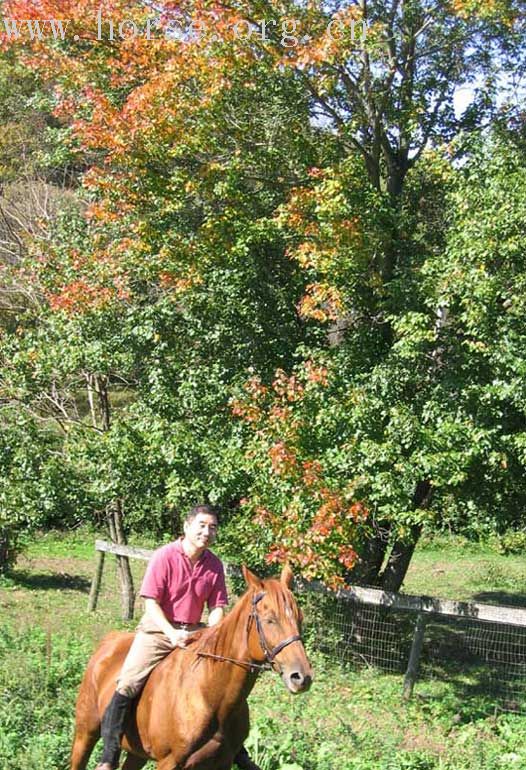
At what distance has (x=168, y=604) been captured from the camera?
6.15 metres

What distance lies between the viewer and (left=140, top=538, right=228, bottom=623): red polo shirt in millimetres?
6000

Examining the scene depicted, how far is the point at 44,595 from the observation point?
17.9 metres

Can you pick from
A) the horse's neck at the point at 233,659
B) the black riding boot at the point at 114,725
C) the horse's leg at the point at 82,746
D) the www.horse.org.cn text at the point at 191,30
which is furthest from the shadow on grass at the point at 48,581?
the horse's neck at the point at 233,659

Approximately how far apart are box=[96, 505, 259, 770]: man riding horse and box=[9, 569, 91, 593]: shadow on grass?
43.8ft

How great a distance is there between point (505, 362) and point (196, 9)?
6.18 meters

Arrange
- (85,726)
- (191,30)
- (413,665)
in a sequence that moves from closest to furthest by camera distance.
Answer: (85,726) < (413,665) < (191,30)

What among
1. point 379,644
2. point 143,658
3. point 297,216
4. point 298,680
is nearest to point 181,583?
point 143,658

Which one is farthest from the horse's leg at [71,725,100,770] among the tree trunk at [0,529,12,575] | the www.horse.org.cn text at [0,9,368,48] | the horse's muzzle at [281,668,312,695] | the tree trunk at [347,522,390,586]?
the tree trunk at [0,529,12,575]

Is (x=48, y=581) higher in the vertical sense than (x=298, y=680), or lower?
lower

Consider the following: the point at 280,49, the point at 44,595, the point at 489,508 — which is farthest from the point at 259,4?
the point at 44,595

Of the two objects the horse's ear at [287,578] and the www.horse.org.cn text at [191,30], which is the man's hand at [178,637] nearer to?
the horse's ear at [287,578]

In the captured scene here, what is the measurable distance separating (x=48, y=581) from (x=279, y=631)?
1576 cm

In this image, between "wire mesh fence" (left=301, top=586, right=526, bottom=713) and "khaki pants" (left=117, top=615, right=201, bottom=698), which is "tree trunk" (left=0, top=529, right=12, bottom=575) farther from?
"khaki pants" (left=117, top=615, right=201, bottom=698)

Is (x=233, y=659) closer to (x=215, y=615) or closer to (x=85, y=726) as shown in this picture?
(x=215, y=615)
